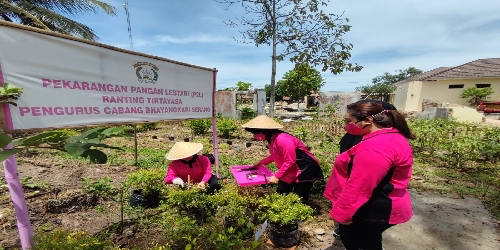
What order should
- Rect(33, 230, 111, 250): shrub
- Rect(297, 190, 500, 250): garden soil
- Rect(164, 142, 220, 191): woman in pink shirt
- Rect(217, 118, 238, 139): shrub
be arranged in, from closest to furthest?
1. Rect(33, 230, 111, 250): shrub
2. Rect(297, 190, 500, 250): garden soil
3. Rect(164, 142, 220, 191): woman in pink shirt
4. Rect(217, 118, 238, 139): shrub

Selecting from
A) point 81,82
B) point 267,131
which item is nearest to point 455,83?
point 267,131

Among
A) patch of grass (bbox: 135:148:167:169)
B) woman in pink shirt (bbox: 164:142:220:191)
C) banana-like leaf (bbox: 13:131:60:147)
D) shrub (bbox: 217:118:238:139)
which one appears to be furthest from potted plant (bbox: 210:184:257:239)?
shrub (bbox: 217:118:238:139)

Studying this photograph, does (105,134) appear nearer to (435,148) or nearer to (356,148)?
(356,148)

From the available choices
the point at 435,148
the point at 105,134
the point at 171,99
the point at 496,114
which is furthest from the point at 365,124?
the point at 496,114

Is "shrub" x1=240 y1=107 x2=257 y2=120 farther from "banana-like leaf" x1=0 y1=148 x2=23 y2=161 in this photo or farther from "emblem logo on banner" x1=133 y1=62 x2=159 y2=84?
"banana-like leaf" x1=0 y1=148 x2=23 y2=161

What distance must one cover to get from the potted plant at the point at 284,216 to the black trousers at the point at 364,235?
0.45m

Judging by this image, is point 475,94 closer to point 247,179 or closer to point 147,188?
point 247,179

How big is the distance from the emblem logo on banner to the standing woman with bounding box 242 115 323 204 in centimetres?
124

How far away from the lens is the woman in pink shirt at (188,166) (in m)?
2.99

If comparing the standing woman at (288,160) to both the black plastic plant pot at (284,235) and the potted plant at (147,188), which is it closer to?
the black plastic plant pot at (284,235)

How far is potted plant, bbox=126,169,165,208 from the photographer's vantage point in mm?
3153

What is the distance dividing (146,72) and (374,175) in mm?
2317

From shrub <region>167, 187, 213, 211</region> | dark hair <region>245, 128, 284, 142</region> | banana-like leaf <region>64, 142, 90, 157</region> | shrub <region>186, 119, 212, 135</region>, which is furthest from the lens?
shrub <region>186, 119, 212, 135</region>

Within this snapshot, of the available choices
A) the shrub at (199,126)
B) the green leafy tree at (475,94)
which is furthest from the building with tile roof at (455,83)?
the shrub at (199,126)
